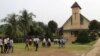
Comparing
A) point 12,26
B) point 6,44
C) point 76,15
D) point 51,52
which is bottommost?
point 51,52

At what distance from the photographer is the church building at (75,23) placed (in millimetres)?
84625

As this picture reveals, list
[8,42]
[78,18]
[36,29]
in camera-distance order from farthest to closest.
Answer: [78,18], [36,29], [8,42]

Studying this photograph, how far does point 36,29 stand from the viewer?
77125 millimetres

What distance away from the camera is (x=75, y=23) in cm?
8538

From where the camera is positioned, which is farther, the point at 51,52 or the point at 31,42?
the point at 31,42

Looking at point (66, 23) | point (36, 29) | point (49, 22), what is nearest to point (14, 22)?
point (36, 29)

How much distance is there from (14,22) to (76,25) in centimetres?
2180

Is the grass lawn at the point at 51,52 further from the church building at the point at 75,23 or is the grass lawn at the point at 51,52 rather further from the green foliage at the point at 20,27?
the church building at the point at 75,23

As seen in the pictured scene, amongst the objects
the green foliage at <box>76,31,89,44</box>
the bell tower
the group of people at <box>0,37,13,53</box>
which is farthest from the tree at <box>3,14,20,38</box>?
the group of people at <box>0,37,13,53</box>

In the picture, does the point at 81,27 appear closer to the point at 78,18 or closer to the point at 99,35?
the point at 78,18

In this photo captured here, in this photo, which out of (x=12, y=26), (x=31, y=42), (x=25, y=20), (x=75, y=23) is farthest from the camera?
(x=75, y=23)

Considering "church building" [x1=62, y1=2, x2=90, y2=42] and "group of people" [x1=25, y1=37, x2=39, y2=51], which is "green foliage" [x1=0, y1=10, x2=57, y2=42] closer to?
"church building" [x1=62, y1=2, x2=90, y2=42]

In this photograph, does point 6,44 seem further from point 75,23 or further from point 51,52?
point 75,23

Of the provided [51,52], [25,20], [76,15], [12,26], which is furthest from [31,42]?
[76,15]
